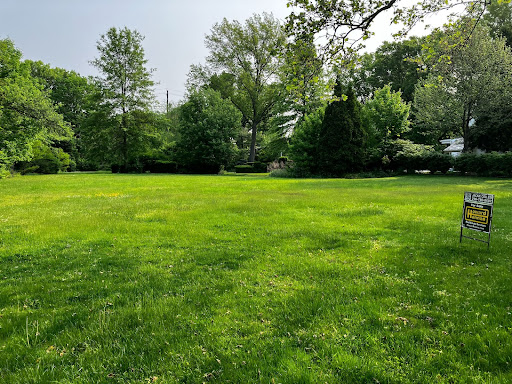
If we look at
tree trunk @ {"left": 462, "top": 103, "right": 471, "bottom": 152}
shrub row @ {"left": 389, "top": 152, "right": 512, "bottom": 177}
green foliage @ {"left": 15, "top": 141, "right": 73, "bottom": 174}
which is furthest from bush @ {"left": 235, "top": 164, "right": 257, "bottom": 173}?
tree trunk @ {"left": 462, "top": 103, "right": 471, "bottom": 152}

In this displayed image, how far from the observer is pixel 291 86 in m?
6.12

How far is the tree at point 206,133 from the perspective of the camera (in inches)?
1336

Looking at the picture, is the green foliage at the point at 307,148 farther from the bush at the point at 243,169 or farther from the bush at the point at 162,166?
the bush at the point at 162,166

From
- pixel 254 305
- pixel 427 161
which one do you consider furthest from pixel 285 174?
pixel 254 305

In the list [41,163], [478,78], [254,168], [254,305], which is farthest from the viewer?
[254,168]

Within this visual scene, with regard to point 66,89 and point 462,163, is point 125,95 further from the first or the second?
point 462,163

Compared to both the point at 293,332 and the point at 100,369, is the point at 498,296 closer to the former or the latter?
the point at 293,332

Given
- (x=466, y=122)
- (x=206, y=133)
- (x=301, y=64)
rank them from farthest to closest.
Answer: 1. (x=206, y=133)
2. (x=466, y=122)
3. (x=301, y=64)

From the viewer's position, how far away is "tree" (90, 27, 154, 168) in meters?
34.2

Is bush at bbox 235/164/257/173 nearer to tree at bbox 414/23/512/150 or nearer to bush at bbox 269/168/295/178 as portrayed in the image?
bush at bbox 269/168/295/178

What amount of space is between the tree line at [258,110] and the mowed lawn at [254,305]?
3875 millimetres

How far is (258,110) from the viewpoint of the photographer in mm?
43156

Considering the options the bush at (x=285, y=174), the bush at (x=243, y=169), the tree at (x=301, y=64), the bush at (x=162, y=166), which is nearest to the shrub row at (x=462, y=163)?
the bush at (x=285, y=174)

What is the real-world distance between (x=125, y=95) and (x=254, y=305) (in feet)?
123
